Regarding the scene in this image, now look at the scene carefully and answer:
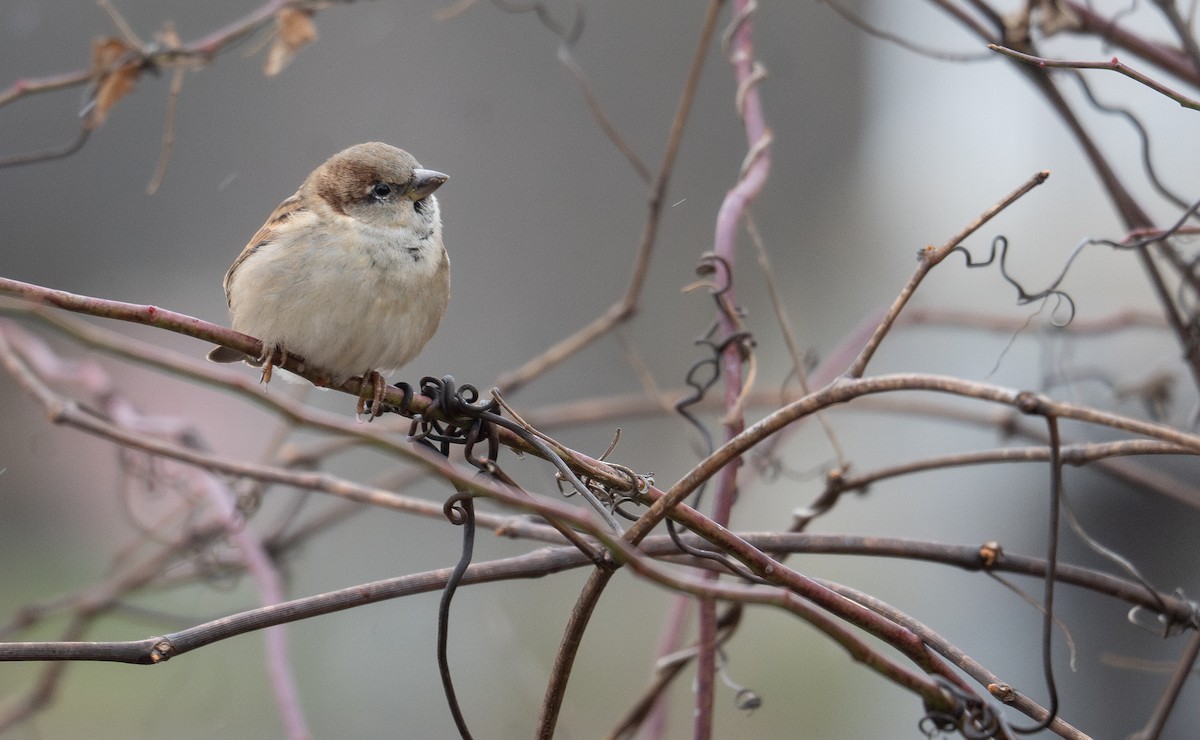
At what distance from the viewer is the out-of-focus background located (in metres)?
3.04

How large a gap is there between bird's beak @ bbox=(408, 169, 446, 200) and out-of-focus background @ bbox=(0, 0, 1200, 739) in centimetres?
90

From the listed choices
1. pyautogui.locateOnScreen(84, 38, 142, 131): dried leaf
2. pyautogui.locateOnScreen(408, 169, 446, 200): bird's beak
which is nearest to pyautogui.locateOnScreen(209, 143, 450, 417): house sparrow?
pyautogui.locateOnScreen(408, 169, 446, 200): bird's beak

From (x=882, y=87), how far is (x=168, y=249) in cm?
296

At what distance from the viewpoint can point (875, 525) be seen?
16.0 feet

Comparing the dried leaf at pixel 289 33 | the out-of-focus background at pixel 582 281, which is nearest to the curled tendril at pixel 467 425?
the dried leaf at pixel 289 33

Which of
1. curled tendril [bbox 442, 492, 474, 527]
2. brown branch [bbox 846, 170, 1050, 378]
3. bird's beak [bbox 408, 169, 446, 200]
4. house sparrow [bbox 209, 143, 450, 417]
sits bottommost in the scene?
curled tendril [bbox 442, 492, 474, 527]

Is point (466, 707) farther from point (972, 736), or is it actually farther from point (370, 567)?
point (972, 736)

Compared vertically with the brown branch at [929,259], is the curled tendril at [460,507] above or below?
below

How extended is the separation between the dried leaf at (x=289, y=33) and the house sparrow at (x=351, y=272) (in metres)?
0.27

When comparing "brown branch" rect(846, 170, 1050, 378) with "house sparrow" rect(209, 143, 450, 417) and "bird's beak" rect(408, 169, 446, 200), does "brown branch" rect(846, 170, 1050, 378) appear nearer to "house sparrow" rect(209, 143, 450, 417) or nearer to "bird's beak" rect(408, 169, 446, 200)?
"house sparrow" rect(209, 143, 450, 417)

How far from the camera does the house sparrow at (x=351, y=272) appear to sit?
164 centimetres

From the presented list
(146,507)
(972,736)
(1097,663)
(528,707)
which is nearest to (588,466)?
(972,736)

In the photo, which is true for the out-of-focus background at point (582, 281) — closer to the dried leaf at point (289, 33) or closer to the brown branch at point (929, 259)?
the dried leaf at point (289, 33)

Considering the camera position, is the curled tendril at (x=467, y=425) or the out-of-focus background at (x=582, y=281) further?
the out-of-focus background at (x=582, y=281)
